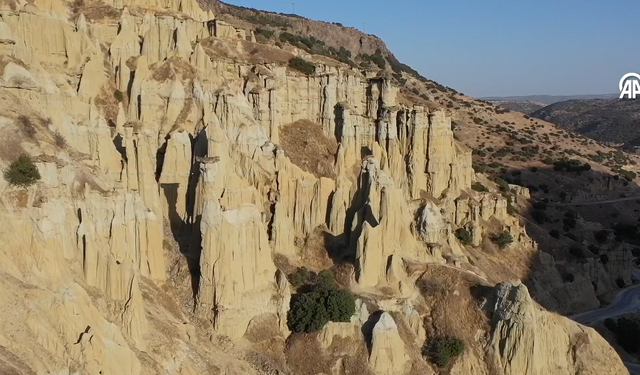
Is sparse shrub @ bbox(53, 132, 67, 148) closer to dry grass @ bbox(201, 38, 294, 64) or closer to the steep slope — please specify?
the steep slope

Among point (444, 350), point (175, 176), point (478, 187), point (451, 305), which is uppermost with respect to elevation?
point (175, 176)

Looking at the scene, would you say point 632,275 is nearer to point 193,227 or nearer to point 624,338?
point 624,338

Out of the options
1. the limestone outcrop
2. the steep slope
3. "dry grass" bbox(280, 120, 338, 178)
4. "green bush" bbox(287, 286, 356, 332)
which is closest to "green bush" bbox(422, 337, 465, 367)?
the steep slope

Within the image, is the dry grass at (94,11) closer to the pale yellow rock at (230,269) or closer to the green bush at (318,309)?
the pale yellow rock at (230,269)

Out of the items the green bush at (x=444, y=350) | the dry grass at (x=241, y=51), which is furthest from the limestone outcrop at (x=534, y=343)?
the dry grass at (x=241, y=51)

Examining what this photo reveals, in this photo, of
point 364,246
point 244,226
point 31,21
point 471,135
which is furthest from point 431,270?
point 471,135

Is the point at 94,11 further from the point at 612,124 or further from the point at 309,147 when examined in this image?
the point at 612,124

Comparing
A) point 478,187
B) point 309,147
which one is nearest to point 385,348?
point 309,147
